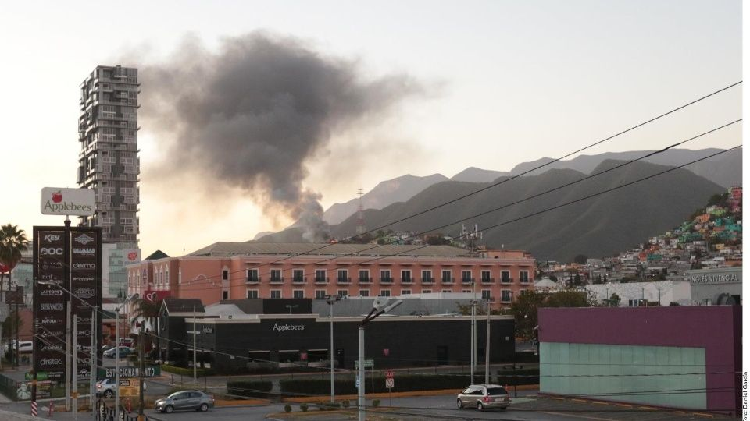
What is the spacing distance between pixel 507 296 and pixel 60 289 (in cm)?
8103

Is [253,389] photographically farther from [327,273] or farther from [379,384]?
[327,273]

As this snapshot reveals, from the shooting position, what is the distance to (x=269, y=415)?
67938 millimetres

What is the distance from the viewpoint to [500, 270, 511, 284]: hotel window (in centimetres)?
16112

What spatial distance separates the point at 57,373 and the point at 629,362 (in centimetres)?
5485

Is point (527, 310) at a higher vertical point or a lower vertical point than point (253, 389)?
higher

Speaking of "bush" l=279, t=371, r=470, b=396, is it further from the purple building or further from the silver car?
the silver car

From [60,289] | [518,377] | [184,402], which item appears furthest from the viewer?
[60,289]

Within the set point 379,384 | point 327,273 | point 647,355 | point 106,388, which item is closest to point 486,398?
point 647,355

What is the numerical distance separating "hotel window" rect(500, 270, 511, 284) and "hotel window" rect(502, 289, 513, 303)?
148 centimetres

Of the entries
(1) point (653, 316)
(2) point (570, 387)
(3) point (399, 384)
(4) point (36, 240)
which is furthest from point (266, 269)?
(1) point (653, 316)

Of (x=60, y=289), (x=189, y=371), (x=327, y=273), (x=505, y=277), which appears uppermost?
(x=327, y=273)

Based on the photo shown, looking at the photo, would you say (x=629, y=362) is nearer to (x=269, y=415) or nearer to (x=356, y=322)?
(x=269, y=415)

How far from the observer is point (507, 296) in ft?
527

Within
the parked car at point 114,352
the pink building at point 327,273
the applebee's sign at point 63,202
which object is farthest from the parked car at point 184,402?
the pink building at point 327,273
